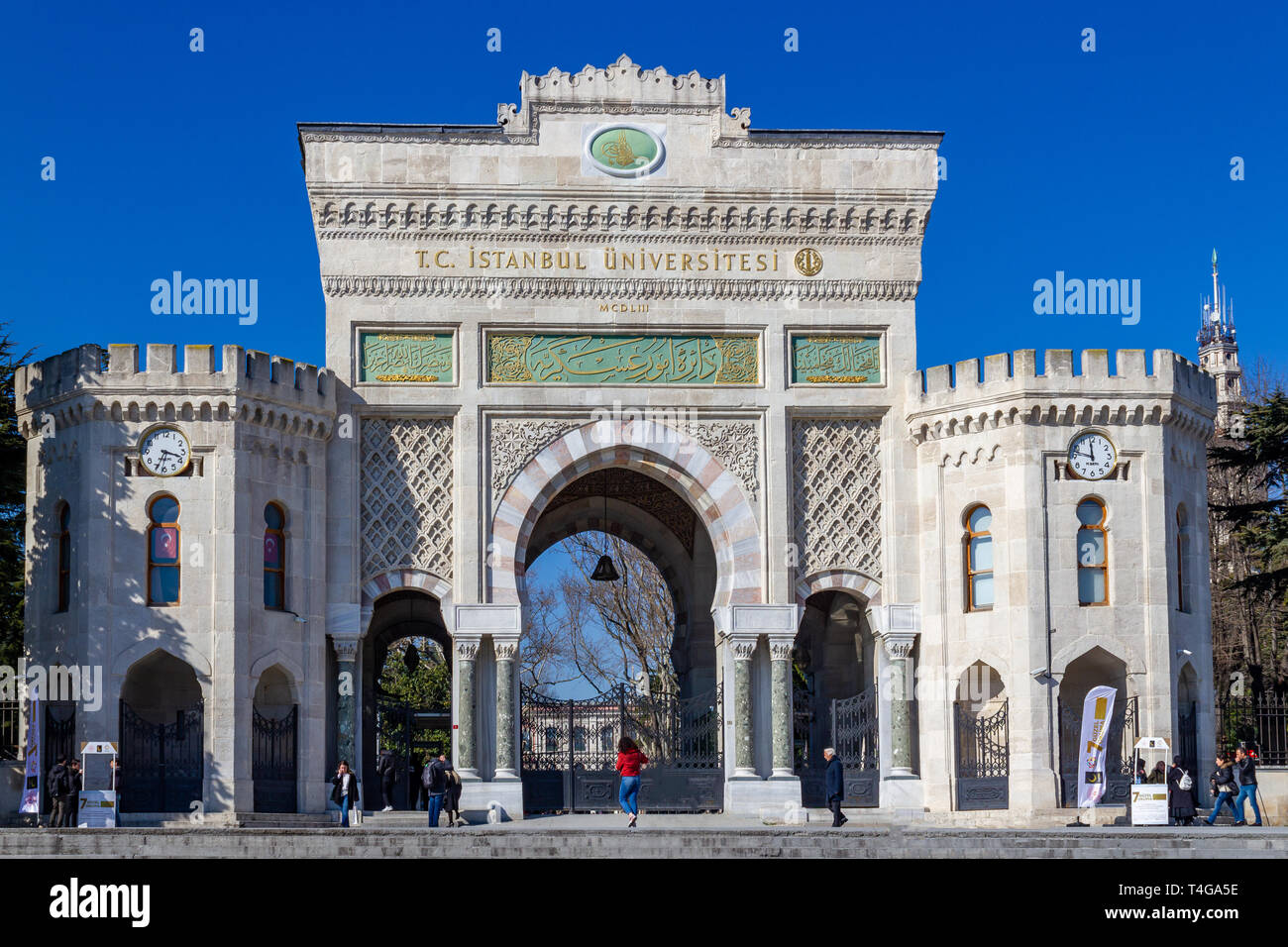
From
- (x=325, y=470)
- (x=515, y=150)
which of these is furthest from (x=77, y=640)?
(x=515, y=150)

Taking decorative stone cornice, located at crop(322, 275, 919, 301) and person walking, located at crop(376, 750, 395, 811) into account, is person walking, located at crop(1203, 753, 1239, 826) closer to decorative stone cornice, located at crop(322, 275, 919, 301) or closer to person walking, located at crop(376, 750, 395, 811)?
decorative stone cornice, located at crop(322, 275, 919, 301)

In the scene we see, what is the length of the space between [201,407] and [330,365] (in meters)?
2.52

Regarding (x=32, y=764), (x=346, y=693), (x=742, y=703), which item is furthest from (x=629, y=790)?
(x=32, y=764)

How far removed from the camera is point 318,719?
96.0ft

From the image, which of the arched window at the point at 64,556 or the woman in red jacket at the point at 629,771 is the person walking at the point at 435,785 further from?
the arched window at the point at 64,556

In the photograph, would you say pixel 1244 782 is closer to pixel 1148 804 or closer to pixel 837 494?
pixel 1148 804

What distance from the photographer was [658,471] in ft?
101

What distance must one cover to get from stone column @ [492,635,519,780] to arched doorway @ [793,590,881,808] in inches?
178

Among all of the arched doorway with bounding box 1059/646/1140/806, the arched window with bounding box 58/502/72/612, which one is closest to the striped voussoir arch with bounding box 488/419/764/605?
the arched doorway with bounding box 1059/646/1140/806

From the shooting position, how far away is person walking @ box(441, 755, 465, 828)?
28328 mm

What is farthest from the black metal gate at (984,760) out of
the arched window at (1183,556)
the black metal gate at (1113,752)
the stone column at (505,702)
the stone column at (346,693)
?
the stone column at (346,693)

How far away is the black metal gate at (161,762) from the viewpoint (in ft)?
91.4

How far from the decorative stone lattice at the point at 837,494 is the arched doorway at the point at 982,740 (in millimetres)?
2295

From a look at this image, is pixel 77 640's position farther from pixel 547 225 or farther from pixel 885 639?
pixel 885 639
